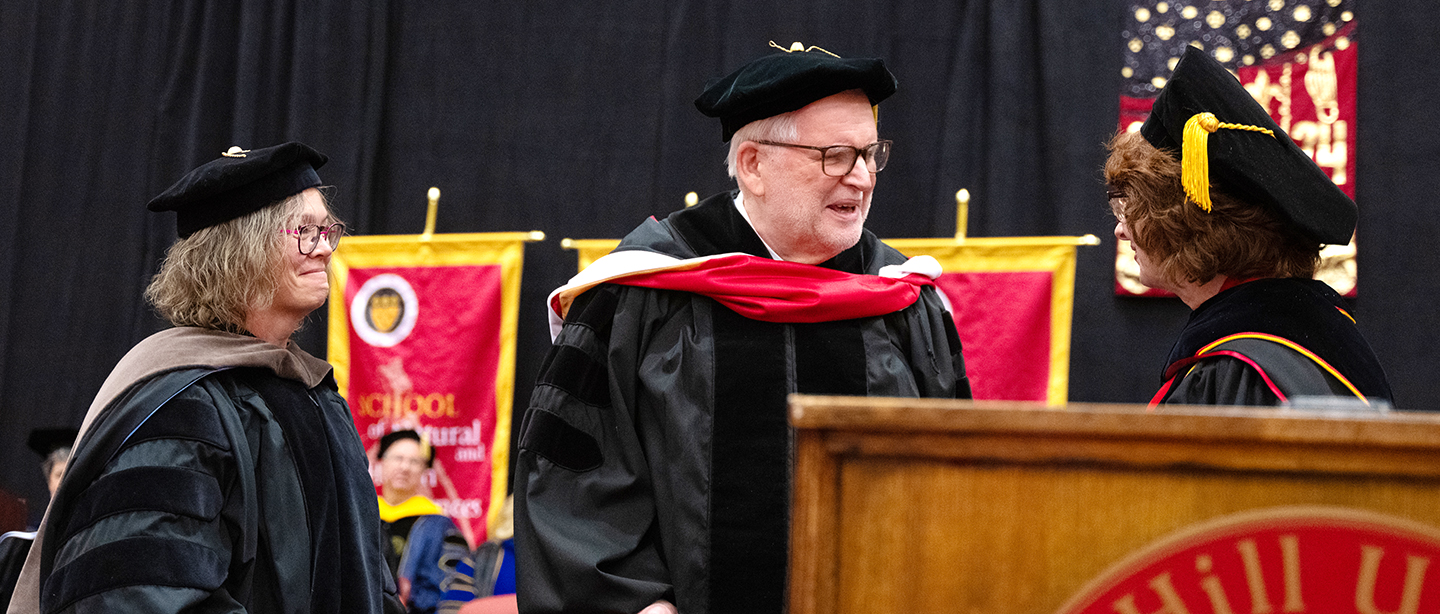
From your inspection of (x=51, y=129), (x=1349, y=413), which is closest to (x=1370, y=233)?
(x=1349, y=413)

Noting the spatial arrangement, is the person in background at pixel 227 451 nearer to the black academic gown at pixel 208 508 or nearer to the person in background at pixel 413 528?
the black academic gown at pixel 208 508

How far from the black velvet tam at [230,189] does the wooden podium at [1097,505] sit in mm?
1575

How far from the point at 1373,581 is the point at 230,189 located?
188 centimetres

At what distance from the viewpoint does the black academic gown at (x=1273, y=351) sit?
1.47 metres

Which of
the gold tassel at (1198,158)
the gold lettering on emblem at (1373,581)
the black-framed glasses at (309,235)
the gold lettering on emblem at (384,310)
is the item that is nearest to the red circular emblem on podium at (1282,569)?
the gold lettering on emblem at (1373,581)

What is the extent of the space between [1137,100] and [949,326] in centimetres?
349

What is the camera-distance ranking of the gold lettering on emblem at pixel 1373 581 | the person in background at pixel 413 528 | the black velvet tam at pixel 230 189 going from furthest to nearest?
the person in background at pixel 413 528
the black velvet tam at pixel 230 189
the gold lettering on emblem at pixel 1373 581

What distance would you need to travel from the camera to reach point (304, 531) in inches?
74.4

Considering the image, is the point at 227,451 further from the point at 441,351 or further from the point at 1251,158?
the point at 441,351

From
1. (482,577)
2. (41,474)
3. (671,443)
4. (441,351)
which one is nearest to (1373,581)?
(671,443)

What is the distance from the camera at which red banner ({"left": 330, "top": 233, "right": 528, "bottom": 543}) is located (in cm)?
512

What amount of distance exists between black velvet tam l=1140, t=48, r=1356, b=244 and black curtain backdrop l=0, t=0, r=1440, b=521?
3569 mm

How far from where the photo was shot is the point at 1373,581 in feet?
2.36

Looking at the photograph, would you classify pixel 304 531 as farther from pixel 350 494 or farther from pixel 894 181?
pixel 894 181
